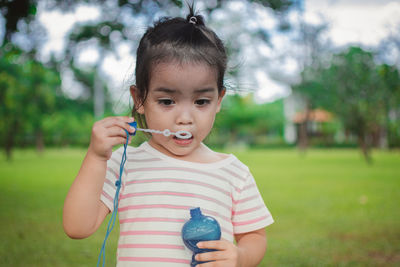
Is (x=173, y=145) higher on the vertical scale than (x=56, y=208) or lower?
higher

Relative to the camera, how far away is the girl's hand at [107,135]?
1.38 m

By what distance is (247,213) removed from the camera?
1.61 meters

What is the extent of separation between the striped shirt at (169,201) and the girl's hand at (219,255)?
0.14 meters

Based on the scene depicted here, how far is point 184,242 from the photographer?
136 centimetres

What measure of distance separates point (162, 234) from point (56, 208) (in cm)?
628

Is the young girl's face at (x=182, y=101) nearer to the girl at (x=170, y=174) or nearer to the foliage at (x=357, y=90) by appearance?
the girl at (x=170, y=174)

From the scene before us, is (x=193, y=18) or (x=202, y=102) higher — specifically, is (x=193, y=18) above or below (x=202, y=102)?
above

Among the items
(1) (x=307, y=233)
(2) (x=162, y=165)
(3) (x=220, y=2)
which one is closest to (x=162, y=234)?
(2) (x=162, y=165)

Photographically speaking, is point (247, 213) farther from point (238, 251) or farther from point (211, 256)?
point (211, 256)

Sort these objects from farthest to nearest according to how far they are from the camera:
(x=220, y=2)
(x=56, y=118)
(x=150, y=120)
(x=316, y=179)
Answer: (x=56, y=118), (x=316, y=179), (x=220, y=2), (x=150, y=120)

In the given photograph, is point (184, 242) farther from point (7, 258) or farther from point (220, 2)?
point (220, 2)

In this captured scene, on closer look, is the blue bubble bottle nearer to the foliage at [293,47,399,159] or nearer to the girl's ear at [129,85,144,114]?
the girl's ear at [129,85,144,114]

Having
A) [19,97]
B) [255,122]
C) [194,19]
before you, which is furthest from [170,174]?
[255,122]

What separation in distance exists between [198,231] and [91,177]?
1.41 ft
